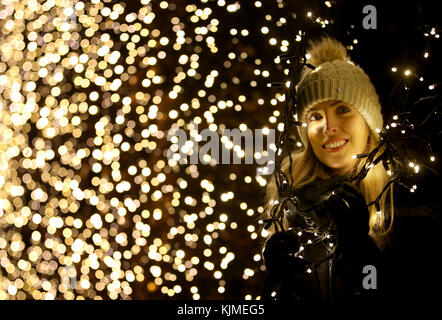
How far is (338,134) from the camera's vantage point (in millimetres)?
1423

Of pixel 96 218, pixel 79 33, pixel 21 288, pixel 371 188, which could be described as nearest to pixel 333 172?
pixel 371 188

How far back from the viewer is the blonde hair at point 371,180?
1.41m

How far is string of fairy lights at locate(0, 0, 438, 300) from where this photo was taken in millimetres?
1724

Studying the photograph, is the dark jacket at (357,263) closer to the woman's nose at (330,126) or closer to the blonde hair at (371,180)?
the blonde hair at (371,180)

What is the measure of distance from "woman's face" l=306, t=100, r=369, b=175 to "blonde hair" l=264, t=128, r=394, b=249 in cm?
4

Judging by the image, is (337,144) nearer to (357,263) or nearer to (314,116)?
(314,116)

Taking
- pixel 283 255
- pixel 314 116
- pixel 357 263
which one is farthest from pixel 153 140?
pixel 357 263

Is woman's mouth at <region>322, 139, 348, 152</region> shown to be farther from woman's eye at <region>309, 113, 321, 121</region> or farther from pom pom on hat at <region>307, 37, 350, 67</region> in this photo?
pom pom on hat at <region>307, 37, 350, 67</region>

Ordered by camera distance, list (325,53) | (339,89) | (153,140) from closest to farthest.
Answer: (339,89) < (325,53) < (153,140)

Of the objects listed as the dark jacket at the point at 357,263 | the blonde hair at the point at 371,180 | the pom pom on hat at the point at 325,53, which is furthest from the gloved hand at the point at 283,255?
the pom pom on hat at the point at 325,53

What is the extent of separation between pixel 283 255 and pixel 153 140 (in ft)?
2.29

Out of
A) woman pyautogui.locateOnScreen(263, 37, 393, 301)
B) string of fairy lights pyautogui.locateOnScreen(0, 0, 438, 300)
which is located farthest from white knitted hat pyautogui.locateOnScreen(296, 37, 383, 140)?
string of fairy lights pyautogui.locateOnScreen(0, 0, 438, 300)
